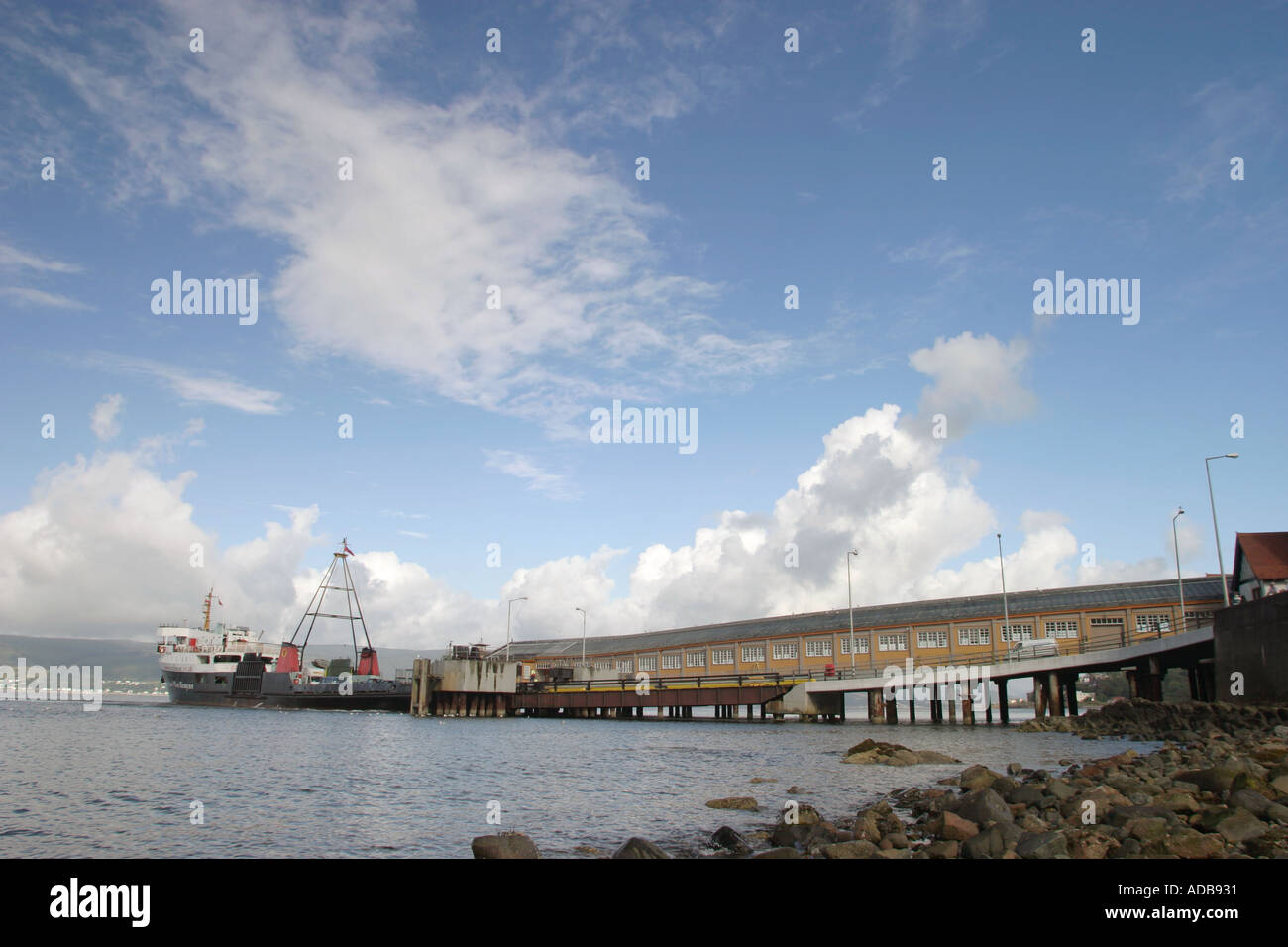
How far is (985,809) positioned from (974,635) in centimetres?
5944

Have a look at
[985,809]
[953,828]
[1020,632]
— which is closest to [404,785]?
[953,828]

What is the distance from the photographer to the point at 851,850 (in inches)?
551

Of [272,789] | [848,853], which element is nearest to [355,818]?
[272,789]

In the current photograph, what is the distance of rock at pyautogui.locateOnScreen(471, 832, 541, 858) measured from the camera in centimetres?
1431

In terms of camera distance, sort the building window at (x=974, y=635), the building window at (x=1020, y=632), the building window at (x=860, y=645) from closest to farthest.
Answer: the building window at (x=1020, y=632) < the building window at (x=974, y=635) < the building window at (x=860, y=645)

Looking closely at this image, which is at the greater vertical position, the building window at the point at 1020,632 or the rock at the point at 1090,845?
the rock at the point at 1090,845

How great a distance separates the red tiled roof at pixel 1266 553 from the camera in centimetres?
4716

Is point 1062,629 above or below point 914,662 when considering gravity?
above

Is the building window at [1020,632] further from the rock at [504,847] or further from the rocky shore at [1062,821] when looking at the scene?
the rock at [504,847]

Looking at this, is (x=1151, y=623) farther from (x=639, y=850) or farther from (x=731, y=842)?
(x=639, y=850)

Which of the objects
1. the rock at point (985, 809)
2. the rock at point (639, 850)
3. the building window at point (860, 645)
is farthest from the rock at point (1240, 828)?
the building window at point (860, 645)

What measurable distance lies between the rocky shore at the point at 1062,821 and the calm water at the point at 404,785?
1.99m

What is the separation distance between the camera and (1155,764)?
2364cm
